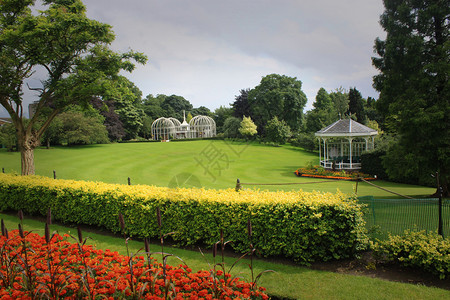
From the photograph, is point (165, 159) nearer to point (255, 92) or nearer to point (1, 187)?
point (1, 187)

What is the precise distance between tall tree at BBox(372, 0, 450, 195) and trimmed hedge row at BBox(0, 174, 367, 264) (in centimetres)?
736

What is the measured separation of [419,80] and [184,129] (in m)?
43.7

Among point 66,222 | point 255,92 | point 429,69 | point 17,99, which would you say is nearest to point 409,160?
point 429,69

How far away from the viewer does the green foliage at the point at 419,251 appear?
4.43 m

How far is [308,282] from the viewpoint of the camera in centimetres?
447

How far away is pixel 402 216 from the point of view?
5.68 m

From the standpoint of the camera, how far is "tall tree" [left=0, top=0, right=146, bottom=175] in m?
10.9

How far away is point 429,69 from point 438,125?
2.28 meters

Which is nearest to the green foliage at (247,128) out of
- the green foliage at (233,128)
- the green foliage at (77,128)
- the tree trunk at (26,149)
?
the green foliage at (233,128)

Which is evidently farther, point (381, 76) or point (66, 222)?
point (381, 76)

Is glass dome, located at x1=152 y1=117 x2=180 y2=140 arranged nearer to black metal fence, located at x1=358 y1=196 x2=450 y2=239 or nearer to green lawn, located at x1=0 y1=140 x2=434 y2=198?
green lawn, located at x1=0 y1=140 x2=434 y2=198

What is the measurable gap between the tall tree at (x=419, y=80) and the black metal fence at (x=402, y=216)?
5.80 metres

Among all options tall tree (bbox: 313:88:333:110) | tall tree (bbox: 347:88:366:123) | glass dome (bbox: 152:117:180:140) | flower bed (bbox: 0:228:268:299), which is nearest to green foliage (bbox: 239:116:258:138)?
glass dome (bbox: 152:117:180:140)

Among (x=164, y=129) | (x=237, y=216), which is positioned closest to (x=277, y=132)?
(x=164, y=129)
